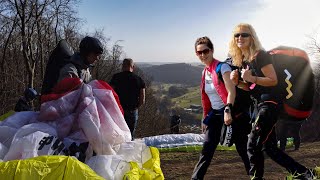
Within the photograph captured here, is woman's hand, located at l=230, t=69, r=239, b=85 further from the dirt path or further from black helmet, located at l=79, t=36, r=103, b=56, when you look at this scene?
the dirt path

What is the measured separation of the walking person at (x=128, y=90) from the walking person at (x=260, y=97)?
266cm

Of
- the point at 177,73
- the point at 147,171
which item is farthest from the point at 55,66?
the point at 177,73

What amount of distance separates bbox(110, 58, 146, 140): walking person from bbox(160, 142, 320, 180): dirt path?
1.01m

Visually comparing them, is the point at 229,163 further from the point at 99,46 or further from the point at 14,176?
the point at 14,176

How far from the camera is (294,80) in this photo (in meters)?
3.10

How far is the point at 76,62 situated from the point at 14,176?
1.42 m

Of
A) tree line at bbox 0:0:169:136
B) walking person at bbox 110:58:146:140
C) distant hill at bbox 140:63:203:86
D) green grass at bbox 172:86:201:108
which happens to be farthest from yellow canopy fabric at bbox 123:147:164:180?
distant hill at bbox 140:63:203:86

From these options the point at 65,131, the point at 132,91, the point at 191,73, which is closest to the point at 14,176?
the point at 65,131

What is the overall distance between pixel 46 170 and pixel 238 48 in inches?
88.9

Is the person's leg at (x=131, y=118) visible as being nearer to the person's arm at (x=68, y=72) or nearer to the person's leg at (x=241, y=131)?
the person's leg at (x=241, y=131)

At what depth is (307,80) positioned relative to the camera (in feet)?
10.4

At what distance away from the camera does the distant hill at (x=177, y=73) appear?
488 ft

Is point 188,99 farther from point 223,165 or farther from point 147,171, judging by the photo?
point 147,171

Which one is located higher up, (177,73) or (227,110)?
(227,110)
